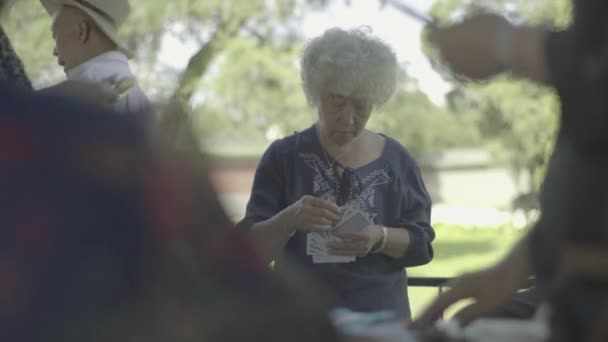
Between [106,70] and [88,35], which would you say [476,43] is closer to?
[106,70]

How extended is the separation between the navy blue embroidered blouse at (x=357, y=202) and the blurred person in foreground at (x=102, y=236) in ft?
6.41

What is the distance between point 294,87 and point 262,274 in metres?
15.0

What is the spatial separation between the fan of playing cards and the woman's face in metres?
0.29

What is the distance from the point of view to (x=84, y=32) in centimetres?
331

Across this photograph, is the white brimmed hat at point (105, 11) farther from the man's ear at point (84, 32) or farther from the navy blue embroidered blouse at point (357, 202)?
the navy blue embroidered blouse at point (357, 202)

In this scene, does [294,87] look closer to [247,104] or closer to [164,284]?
[247,104]

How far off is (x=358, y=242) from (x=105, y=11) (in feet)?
3.95

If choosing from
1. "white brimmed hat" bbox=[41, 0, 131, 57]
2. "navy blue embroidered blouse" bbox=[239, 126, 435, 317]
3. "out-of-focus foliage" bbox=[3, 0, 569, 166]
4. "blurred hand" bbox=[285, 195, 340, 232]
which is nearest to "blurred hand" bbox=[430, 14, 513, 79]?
"blurred hand" bbox=[285, 195, 340, 232]

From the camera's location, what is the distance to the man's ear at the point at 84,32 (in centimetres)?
331

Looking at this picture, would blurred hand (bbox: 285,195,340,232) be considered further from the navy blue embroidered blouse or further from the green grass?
the green grass

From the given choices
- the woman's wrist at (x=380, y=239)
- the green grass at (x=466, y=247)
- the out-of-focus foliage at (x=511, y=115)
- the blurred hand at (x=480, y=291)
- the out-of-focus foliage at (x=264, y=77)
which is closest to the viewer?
the blurred hand at (x=480, y=291)

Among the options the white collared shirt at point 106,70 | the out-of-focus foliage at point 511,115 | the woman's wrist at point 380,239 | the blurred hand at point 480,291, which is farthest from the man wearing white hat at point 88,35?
the out-of-focus foliage at point 511,115

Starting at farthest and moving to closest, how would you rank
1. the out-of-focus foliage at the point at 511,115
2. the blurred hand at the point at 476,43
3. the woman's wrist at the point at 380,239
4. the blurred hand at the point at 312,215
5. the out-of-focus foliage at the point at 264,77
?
the out-of-focus foliage at the point at 511,115, the out-of-focus foliage at the point at 264,77, the woman's wrist at the point at 380,239, the blurred hand at the point at 312,215, the blurred hand at the point at 476,43

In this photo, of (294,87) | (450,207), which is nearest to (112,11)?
(294,87)
